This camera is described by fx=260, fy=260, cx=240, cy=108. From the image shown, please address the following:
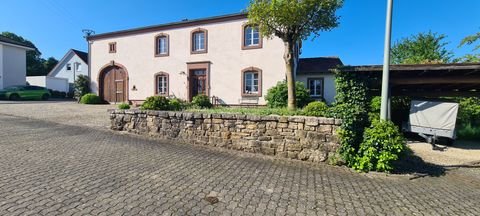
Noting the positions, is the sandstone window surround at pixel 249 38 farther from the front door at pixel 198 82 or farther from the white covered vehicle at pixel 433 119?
the white covered vehicle at pixel 433 119

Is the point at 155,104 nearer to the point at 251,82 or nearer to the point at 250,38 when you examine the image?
the point at 251,82

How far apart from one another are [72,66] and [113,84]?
15.4 m

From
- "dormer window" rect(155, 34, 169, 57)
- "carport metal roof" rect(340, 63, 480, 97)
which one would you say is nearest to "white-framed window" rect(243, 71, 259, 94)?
"dormer window" rect(155, 34, 169, 57)

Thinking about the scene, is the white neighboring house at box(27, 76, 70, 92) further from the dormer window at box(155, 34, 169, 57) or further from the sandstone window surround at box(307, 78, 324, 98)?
the sandstone window surround at box(307, 78, 324, 98)

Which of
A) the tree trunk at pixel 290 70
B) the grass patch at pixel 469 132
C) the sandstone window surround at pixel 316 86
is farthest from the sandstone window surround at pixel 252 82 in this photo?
the grass patch at pixel 469 132

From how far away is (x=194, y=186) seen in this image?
445cm

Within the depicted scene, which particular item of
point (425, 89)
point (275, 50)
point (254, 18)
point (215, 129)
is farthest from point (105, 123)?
point (425, 89)

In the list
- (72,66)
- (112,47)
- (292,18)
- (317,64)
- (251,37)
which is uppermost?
(112,47)

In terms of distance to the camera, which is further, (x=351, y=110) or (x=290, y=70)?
(x=290, y=70)

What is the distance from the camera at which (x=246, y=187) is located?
4523 millimetres

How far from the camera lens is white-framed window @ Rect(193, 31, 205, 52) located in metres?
19.1

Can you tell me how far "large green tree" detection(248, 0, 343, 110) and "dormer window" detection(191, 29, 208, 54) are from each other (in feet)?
25.0

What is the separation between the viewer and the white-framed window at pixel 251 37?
679 inches

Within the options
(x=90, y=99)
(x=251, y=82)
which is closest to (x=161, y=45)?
(x=90, y=99)
